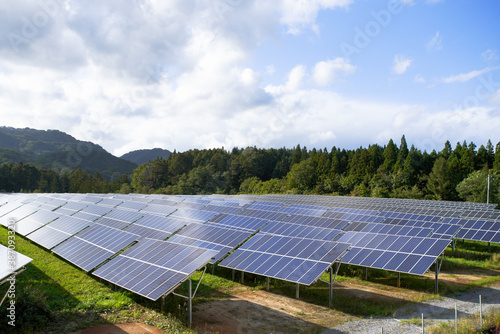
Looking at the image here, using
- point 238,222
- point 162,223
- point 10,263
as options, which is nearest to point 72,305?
point 10,263

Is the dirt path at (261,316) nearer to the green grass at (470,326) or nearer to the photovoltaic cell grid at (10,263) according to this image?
the green grass at (470,326)

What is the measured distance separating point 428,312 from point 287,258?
6.49 m

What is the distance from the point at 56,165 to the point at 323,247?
15777 centimetres

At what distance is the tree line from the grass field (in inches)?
1997

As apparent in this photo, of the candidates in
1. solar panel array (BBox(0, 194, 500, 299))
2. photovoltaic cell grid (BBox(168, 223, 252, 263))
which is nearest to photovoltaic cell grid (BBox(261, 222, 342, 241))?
solar panel array (BBox(0, 194, 500, 299))

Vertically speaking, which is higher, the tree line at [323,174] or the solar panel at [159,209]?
the tree line at [323,174]

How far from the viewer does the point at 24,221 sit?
970 inches

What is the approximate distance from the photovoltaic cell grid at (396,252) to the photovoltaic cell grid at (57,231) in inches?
639

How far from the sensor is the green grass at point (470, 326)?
1162 centimetres

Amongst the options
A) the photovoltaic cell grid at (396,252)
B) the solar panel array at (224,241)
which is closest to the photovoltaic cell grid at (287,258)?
the solar panel array at (224,241)

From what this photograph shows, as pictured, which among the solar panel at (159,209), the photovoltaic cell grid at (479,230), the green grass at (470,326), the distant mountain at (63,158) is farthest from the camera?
the distant mountain at (63,158)

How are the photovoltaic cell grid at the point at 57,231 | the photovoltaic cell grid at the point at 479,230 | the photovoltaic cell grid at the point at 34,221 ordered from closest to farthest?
the photovoltaic cell grid at the point at 57,231, the photovoltaic cell grid at the point at 34,221, the photovoltaic cell grid at the point at 479,230

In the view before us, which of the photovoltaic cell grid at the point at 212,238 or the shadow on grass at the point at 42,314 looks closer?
the shadow on grass at the point at 42,314

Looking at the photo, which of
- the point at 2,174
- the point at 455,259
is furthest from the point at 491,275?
the point at 2,174
